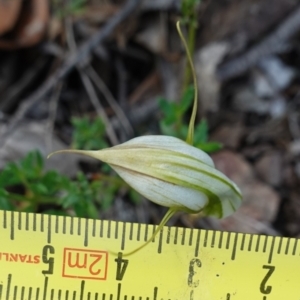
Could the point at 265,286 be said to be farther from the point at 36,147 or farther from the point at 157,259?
the point at 36,147

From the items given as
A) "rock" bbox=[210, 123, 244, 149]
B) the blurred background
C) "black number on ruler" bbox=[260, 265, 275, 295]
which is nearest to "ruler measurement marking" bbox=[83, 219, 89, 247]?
"black number on ruler" bbox=[260, 265, 275, 295]

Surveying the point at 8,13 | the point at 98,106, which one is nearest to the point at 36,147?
the point at 98,106

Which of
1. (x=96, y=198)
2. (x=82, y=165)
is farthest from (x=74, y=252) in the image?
(x=82, y=165)

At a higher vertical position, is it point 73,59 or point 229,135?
point 73,59

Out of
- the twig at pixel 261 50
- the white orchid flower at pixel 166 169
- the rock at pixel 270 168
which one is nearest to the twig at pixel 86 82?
the twig at pixel 261 50

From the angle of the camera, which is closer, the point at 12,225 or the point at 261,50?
the point at 12,225

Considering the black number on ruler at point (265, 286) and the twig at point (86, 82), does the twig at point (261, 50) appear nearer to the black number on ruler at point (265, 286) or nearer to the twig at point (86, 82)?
the twig at point (86, 82)

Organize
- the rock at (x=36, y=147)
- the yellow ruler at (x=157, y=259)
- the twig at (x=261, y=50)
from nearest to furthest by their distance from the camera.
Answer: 1. the yellow ruler at (x=157, y=259)
2. the rock at (x=36, y=147)
3. the twig at (x=261, y=50)

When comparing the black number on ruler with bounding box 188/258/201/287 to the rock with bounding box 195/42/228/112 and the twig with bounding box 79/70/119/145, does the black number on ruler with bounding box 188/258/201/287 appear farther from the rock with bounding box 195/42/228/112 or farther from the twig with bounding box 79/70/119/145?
the rock with bounding box 195/42/228/112
